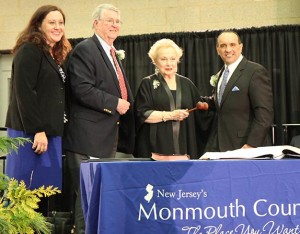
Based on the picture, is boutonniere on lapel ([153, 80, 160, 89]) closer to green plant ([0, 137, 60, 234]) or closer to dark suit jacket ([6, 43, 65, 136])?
dark suit jacket ([6, 43, 65, 136])

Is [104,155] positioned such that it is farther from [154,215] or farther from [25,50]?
[154,215]

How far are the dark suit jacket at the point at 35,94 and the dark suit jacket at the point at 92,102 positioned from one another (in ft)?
0.43

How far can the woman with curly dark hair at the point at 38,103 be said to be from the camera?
2.96m

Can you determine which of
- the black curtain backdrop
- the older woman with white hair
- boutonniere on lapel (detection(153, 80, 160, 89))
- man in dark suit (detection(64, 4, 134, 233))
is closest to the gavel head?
the older woman with white hair

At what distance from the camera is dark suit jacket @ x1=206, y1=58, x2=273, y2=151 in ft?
11.4

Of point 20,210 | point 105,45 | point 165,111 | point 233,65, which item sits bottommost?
point 20,210

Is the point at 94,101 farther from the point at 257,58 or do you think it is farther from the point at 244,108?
the point at 257,58

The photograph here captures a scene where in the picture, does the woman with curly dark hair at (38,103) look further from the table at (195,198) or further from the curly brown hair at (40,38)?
the table at (195,198)

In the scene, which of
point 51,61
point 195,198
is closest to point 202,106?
point 51,61

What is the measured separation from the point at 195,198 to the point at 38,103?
153 cm

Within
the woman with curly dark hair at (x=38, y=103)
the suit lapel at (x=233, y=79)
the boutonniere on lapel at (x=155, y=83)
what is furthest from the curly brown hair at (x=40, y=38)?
the suit lapel at (x=233, y=79)

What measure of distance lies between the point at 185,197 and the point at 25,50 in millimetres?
1644

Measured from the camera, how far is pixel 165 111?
3588mm

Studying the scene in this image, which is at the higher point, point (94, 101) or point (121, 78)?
point (121, 78)
